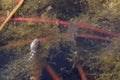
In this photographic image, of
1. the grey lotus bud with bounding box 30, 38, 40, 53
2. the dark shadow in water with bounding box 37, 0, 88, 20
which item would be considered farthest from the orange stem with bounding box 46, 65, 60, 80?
the dark shadow in water with bounding box 37, 0, 88, 20

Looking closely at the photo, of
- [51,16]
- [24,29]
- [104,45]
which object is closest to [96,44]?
[104,45]

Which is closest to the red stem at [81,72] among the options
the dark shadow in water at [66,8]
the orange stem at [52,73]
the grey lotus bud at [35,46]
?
the orange stem at [52,73]

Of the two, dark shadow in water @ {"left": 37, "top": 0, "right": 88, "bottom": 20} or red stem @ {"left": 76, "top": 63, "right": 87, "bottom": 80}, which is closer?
red stem @ {"left": 76, "top": 63, "right": 87, "bottom": 80}

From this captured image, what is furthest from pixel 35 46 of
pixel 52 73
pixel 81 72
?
pixel 81 72

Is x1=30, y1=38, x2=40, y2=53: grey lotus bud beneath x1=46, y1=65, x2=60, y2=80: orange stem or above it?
above

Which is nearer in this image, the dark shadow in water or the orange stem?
the orange stem

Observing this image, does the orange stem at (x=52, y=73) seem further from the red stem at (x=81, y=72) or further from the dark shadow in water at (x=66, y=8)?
the dark shadow in water at (x=66, y=8)

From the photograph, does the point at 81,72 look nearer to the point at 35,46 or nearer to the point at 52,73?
the point at 52,73

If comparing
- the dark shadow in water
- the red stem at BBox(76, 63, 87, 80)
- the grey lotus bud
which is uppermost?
the dark shadow in water

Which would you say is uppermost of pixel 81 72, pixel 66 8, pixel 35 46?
pixel 66 8

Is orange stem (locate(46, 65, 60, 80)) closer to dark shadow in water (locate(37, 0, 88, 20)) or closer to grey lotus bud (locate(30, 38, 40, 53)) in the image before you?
grey lotus bud (locate(30, 38, 40, 53))

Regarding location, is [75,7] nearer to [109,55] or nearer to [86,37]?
[86,37]

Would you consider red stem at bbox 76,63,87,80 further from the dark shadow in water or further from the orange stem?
the dark shadow in water
